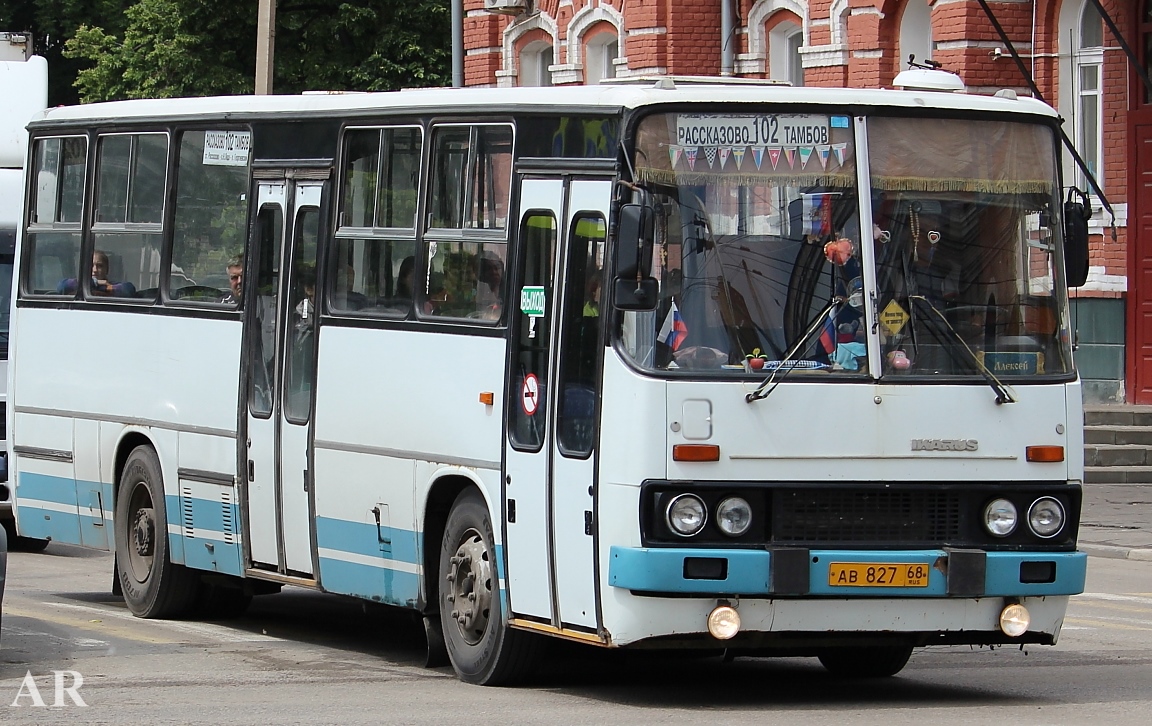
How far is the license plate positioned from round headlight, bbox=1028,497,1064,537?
0.60 m

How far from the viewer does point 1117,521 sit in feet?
69.7

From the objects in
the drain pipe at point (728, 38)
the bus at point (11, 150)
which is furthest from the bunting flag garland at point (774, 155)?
the drain pipe at point (728, 38)

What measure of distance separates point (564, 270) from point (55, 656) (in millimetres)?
3662

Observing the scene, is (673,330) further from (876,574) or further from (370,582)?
(370,582)

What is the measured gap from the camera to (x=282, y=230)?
12.9 meters

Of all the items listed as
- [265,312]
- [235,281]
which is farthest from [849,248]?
[235,281]

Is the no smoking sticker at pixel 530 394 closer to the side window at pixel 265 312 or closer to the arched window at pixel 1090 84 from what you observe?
the side window at pixel 265 312

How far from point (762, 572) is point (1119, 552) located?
33.2 feet

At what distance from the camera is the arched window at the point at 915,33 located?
28.6m

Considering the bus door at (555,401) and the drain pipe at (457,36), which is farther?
the drain pipe at (457,36)

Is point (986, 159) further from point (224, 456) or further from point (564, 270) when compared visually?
point (224, 456)

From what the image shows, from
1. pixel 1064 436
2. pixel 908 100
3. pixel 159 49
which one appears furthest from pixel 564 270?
pixel 159 49

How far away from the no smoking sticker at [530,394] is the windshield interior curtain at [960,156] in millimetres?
1761

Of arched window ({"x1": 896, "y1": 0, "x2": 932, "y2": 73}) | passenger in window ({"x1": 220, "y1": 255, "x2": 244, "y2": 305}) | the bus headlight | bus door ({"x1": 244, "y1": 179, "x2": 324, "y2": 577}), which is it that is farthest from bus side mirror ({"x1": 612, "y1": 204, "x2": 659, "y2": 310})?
arched window ({"x1": 896, "y1": 0, "x2": 932, "y2": 73})
